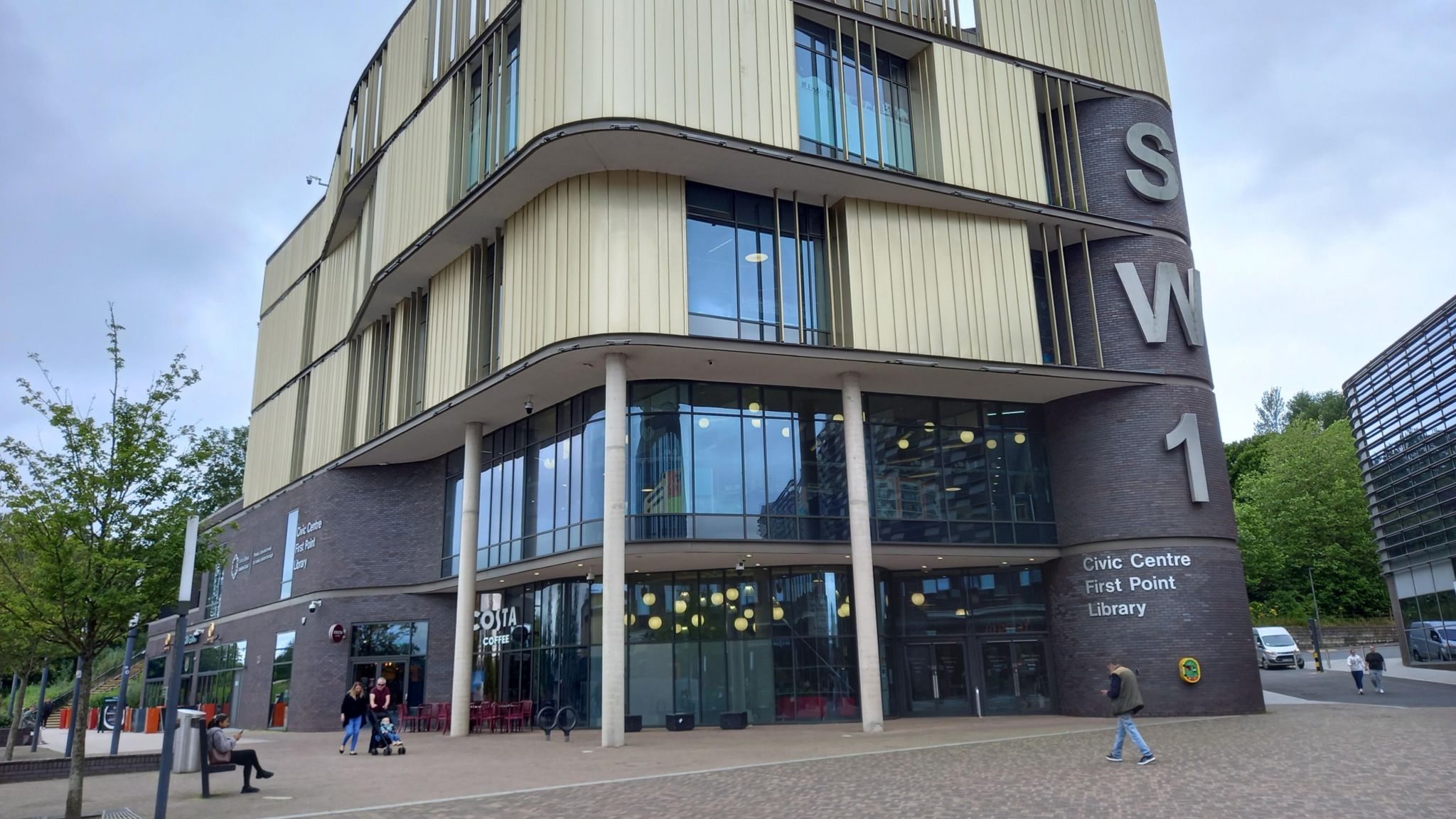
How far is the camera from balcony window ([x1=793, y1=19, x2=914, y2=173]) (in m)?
24.2

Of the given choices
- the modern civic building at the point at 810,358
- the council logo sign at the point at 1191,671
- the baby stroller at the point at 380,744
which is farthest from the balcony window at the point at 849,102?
the baby stroller at the point at 380,744

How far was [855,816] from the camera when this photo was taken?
11.0m

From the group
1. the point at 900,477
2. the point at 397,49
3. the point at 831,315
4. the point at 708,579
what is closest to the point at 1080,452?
the point at 900,477

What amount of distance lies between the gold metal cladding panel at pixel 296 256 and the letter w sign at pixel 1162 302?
28.5 metres

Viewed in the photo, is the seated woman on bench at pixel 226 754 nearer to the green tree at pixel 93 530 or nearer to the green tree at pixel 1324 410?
the green tree at pixel 93 530

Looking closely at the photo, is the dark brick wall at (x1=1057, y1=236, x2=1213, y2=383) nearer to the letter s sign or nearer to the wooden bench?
the letter s sign

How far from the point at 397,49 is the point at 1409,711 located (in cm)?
3227

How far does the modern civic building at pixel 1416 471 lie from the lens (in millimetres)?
36312

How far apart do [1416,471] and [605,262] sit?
3465 centimetres

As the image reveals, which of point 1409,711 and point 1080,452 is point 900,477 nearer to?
point 1080,452

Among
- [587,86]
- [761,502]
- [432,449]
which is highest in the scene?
[587,86]

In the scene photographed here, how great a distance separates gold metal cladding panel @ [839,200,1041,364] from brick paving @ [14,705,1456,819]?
8.96 metres

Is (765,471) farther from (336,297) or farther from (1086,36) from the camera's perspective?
(336,297)

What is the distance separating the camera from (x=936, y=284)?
24594mm
